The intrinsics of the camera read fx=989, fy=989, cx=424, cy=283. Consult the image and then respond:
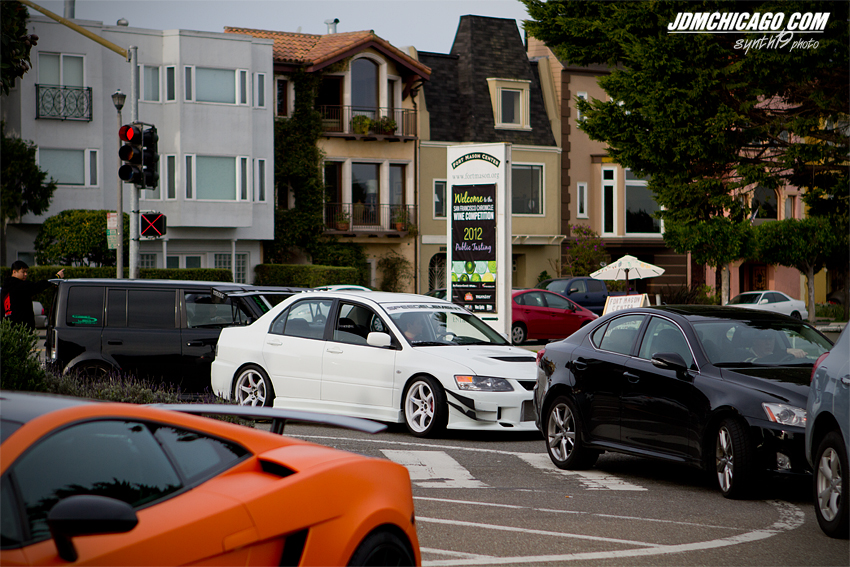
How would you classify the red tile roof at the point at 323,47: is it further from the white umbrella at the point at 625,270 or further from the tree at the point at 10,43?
the tree at the point at 10,43

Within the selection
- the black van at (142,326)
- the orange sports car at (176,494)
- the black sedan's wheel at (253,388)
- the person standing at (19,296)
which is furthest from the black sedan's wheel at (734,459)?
the person standing at (19,296)

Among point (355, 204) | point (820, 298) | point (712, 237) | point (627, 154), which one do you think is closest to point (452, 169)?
point (627, 154)

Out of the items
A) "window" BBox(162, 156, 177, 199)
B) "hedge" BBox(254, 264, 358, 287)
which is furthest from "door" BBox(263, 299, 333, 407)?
"window" BBox(162, 156, 177, 199)

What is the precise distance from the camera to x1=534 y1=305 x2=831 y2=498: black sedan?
754 cm

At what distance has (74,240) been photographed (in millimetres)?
33219

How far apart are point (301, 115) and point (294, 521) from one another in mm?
38866

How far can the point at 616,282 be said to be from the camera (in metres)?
45.2

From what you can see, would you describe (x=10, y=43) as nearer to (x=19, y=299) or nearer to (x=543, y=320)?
(x=19, y=299)

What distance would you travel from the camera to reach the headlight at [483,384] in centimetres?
1098

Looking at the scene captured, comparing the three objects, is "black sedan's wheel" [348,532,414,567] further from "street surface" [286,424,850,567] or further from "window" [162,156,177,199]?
"window" [162,156,177,199]

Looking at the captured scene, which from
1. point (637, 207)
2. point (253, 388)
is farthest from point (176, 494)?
point (637, 207)

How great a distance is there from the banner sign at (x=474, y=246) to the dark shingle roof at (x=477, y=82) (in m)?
26.7

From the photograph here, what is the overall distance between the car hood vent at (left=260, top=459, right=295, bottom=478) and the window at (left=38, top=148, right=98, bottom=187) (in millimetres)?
35072

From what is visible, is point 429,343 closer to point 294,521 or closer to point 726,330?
point 726,330
